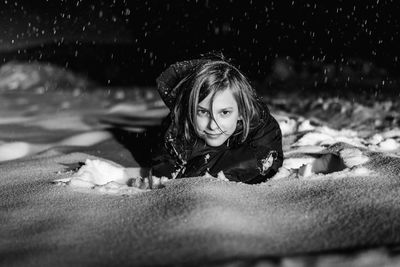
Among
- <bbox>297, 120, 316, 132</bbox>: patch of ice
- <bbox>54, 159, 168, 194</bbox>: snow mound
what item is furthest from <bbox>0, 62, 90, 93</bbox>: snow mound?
<bbox>54, 159, 168, 194</bbox>: snow mound

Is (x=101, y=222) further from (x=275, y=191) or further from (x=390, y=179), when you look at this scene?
(x=390, y=179)

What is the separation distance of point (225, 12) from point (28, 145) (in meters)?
4.14

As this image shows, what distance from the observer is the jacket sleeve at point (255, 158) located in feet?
6.76

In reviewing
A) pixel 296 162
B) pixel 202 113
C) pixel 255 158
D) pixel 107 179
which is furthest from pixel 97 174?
pixel 296 162

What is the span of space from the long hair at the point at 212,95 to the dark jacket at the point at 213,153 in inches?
1.9

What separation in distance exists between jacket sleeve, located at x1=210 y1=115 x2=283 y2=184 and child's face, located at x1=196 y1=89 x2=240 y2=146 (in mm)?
159

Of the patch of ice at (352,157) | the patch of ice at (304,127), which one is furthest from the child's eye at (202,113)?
the patch of ice at (304,127)

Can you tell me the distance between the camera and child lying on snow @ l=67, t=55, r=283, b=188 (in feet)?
6.41

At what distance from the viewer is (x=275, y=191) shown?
160 cm

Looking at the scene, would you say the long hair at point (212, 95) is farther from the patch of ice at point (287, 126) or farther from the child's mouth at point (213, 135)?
the patch of ice at point (287, 126)

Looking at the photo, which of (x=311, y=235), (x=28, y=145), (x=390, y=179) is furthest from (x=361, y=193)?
(x=28, y=145)

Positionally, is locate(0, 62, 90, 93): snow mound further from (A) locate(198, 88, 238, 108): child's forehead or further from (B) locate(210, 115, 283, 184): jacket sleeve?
(A) locate(198, 88, 238, 108): child's forehead

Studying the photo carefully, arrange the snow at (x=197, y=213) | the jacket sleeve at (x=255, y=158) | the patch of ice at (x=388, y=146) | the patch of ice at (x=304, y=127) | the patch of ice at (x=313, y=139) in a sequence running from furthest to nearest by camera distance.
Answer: the patch of ice at (x=304, y=127) → the patch of ice at (x=313, y=139) → the patch of ice at (x=388, y=146) → the jacket sleeve at (x=255, y=158) → the snow at (x=197, y=213)

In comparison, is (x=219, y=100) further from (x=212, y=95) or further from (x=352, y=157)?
(x=352, y=157)
